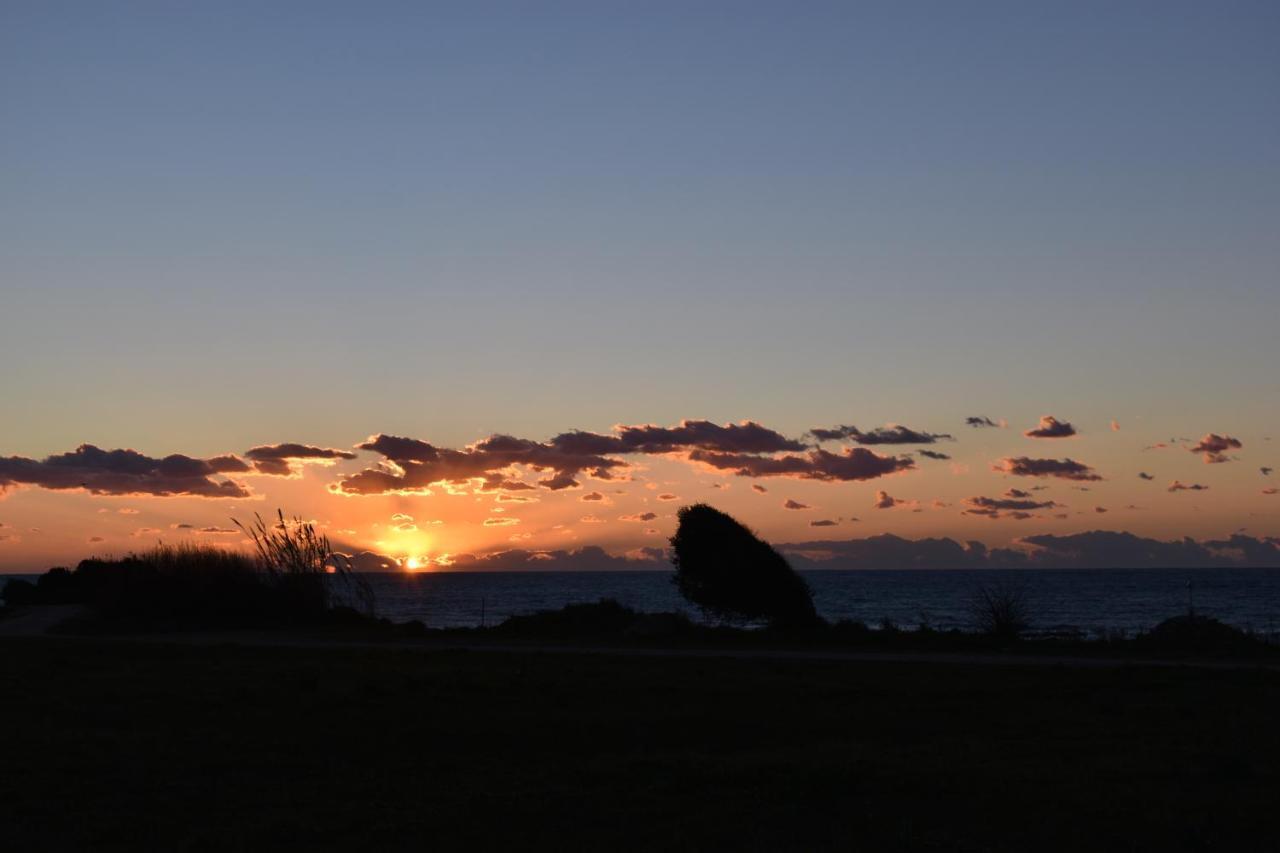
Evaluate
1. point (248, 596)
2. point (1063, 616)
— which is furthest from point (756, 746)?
point (1063, 616)

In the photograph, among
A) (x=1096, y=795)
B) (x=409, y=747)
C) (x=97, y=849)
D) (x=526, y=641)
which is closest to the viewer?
(x=97, y=849)

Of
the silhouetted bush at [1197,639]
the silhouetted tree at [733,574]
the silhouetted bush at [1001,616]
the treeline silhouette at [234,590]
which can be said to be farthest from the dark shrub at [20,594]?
the silhouetted bush at [1197,639]

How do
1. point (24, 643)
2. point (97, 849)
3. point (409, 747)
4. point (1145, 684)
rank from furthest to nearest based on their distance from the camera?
1. point (24, 643)
2. point (1145, 684)
3. point (409, 747)
4. point (97, 849)

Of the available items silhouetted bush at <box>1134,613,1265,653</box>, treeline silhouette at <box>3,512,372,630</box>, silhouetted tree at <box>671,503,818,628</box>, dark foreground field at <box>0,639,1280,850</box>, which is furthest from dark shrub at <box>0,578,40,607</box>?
silhouetted bush at <box>1134,613,1265,653</box>

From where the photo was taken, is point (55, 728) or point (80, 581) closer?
point (55, 728)

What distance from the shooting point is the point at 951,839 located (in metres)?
11.5

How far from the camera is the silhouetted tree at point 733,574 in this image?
42875 mm

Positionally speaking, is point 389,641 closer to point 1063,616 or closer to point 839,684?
point 839,684

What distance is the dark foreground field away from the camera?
11.8 meters

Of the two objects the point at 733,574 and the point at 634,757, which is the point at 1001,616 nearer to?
the point at 733,574

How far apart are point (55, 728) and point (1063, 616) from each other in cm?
6737

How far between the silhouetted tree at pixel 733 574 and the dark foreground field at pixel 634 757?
16536 millimetres

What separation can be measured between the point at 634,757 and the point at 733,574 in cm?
2747

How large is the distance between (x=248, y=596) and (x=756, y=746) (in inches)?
1260
